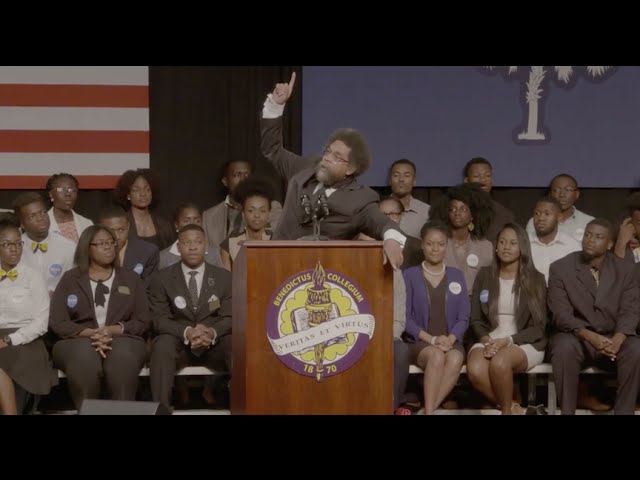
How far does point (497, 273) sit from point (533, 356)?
50cm

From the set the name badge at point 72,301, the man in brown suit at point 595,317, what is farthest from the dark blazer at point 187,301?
the man in brown suit at point 595,317

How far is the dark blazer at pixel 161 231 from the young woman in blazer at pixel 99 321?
61 centimetres

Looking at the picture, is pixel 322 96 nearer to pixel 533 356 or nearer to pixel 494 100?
pixel 494 100

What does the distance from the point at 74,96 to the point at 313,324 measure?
142 inches

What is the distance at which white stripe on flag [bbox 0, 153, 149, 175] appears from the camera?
704 centimetres

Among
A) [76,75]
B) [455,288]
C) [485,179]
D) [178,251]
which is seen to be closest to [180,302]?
[178,251]

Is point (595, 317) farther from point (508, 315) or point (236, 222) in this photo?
point (236, 222)

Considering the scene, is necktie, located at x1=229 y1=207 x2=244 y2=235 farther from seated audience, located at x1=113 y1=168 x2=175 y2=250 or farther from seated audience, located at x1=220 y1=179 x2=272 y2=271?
seated audience, located at x1=113 y1=168 x2=175 y2=250

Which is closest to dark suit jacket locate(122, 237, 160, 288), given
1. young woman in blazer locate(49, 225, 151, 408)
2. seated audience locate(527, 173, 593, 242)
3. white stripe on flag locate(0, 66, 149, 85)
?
young woman in blazer locate(49, 225, 151, 408)

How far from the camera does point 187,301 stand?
591 centimetres

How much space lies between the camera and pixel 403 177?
6879mm

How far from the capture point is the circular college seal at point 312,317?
4.07m

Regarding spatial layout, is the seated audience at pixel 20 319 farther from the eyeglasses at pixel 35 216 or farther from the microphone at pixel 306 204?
the microphone at pixel 306 204
